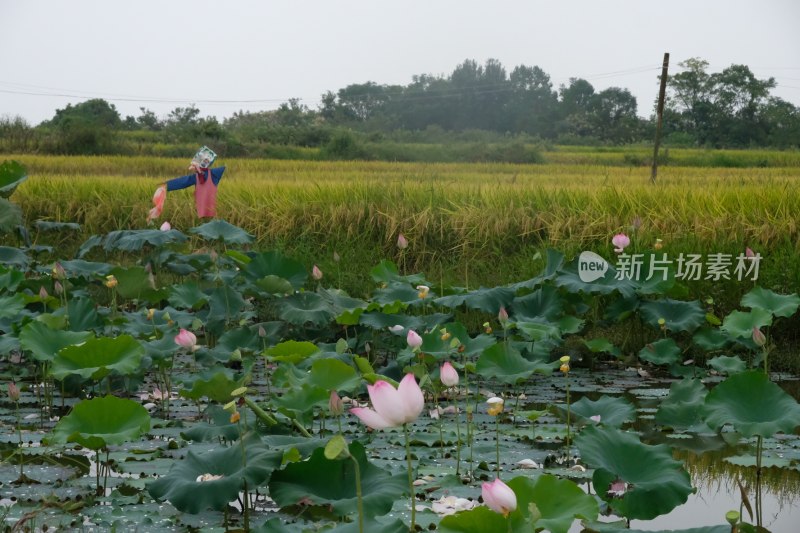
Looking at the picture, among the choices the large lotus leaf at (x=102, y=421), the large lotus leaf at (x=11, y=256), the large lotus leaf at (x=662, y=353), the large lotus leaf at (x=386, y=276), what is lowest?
the large lotus leaf at (x=662, y=353)

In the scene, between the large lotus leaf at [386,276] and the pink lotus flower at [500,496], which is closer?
the pink lotus flower at [500,496]

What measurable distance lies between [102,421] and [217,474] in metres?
0.39

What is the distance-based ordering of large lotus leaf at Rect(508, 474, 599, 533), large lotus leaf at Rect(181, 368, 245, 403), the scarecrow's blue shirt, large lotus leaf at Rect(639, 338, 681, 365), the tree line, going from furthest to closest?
the tree line, the scarecrow's blue shirt, large lotus leaf at Rect(639, 338, 681, 365), large lotus leaf at Rect(181, 368, 245, 403), large lotus leaf at Rect(508, 474, 599, 533)

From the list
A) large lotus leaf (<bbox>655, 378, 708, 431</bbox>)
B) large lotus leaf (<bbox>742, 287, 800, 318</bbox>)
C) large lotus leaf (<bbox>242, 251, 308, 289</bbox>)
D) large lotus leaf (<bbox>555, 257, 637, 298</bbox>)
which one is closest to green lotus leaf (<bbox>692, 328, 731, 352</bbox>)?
large lotus leaf (<bbox>742, 287, 800, 318</bbox>)

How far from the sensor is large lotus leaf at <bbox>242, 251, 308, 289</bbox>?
3928 mm

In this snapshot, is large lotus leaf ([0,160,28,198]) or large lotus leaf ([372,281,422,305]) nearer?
large lotus leaf ([372,281,422,305])

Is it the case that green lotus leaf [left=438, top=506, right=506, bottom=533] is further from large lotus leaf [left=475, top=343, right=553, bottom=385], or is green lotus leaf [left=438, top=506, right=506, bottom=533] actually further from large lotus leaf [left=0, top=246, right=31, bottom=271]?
large lotus leaf [left=0, top=246, right=31, bottom=271]

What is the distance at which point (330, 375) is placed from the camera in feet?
7.98

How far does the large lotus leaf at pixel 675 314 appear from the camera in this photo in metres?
3.73

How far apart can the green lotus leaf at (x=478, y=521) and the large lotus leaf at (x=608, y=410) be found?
1105 mm

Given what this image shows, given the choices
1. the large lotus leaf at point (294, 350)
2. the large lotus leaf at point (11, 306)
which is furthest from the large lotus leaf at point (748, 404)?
the large lotus leaf at point (11, 306)

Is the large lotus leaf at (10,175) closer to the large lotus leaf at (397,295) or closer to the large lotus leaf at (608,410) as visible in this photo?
the large lotus leaf at (397,295)

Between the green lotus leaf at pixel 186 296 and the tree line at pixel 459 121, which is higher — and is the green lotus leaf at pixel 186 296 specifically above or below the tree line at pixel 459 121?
below

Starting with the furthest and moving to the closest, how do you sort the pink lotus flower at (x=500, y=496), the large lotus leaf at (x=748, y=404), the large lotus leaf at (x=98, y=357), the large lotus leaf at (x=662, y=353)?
the large lotus leaf at (x=662, y=353)
the large lotus leaf at (x=98, y=357)
the large lotus leaf at (x=748, y=404)
the pink lotus flower at (x=500, y=496)
